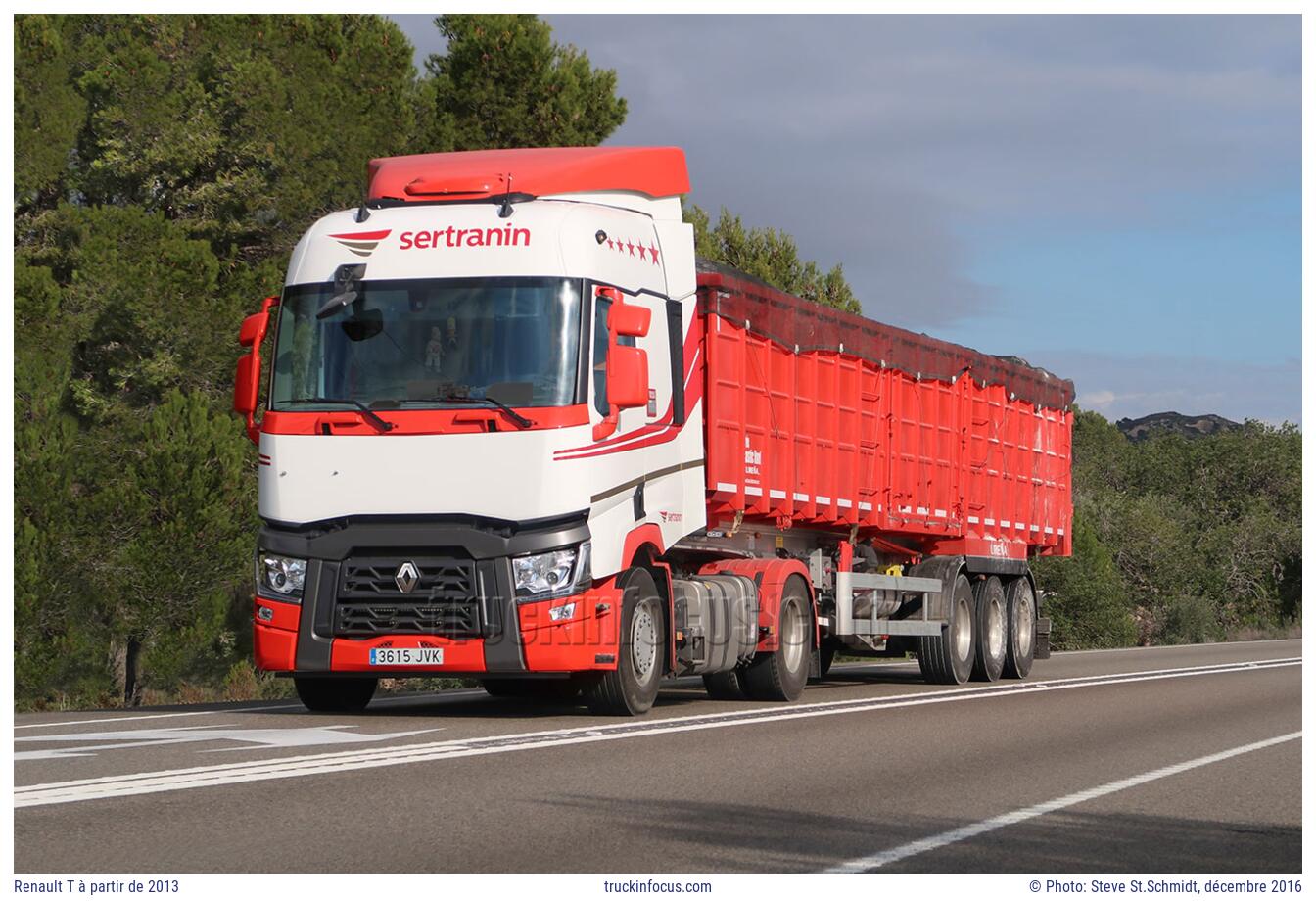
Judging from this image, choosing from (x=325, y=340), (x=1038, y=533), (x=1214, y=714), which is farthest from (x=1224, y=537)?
(x=325, y=340)

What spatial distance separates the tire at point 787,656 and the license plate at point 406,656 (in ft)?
12.9

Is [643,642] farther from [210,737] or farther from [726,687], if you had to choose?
[210,737]

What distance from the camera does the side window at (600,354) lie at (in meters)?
14.0

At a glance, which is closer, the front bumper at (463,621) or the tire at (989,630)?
the front bumper at (463,621)

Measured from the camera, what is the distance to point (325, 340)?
46.5 feet

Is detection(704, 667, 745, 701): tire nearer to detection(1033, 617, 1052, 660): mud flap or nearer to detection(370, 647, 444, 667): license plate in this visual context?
detection(370, 647, 444, 667): license plate

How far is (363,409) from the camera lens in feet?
45.9

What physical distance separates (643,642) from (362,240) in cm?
362

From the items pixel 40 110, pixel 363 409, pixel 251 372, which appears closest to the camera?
pixel 363 409

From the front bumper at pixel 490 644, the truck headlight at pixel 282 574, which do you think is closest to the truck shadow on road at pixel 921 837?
the front bumper at pixel 490 644

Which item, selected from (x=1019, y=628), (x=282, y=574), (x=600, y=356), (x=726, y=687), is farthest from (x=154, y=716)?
(x=1019, y=628)

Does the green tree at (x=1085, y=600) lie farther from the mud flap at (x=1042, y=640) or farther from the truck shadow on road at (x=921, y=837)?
the truck shadow on road at (x=921, y=837)
